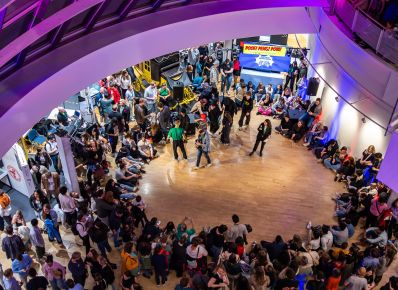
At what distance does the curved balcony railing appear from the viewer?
30.6 ft

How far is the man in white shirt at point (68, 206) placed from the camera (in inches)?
382

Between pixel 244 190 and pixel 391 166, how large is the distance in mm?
4693

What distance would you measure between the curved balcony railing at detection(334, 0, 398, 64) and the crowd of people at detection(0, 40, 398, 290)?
2744 millimetres

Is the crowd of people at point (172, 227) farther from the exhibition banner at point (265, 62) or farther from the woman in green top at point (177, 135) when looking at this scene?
the exhibition banner at point (265, 62)

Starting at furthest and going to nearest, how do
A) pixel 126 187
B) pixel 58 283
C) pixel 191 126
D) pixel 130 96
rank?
1. pixel 130 96
2. pixel 191 126
3. pixel 126 187
4. pixel 58 283

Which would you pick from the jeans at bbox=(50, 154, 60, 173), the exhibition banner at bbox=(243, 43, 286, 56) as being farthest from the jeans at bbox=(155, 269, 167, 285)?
the exhibition banner at bbox=(243, 43, 286, 56)

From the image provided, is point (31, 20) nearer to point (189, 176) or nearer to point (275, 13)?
point (189, 176)

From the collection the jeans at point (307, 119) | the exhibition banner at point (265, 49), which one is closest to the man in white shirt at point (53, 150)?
the jeans at point (307, 119)

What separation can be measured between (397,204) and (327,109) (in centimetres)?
450

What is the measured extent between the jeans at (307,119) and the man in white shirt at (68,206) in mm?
7442

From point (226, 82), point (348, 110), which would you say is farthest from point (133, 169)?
point (348, 110)

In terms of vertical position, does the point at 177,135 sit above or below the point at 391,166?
below

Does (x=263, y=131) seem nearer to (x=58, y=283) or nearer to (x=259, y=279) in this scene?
(x=259, y=279)

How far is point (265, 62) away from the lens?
1664 centimetres
